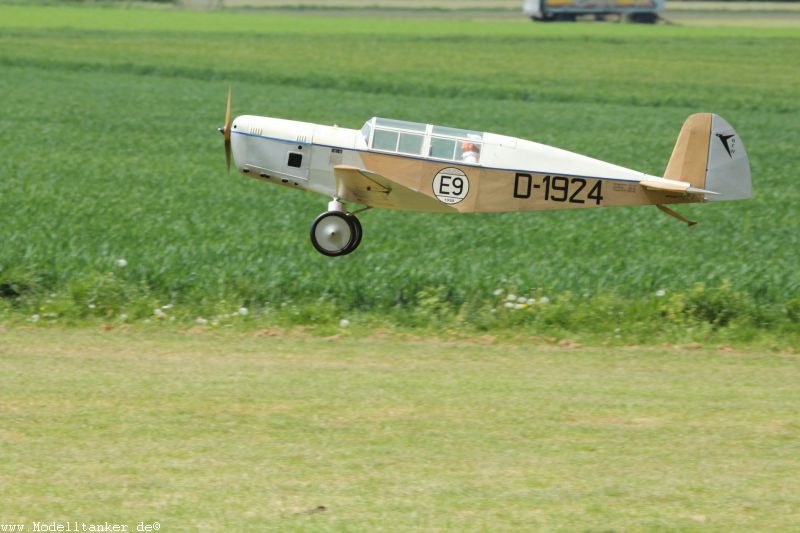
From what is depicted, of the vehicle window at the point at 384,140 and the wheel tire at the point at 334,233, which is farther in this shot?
the vehicle window at the point at 384,140

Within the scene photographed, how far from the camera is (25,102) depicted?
57.5m

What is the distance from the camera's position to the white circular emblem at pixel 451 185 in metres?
5.50

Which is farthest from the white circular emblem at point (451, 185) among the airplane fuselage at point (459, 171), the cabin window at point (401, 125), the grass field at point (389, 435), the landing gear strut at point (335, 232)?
the grass field at point (389, 435)

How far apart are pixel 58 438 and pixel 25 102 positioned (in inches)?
1856

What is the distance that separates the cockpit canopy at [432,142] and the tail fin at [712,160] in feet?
4.06

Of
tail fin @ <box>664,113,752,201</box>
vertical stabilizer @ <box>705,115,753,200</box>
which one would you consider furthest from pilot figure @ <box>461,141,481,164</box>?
vertical stabilizer @ <box>705,115,753,200</box>

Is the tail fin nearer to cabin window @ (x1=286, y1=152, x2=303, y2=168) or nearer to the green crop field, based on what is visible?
cabin window @ (x1=286, y1=152, x2=303, y2=168)

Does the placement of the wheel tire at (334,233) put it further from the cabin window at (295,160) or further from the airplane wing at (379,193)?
the cabin window at (295,160)

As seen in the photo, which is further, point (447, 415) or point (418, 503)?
point (447, 415)

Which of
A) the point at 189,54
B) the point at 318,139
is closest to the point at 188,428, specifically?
the point at 318,139

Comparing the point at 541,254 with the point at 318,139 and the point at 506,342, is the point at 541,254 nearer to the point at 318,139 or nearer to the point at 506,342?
the point at 506,342

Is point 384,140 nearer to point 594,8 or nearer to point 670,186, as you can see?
point 670,186

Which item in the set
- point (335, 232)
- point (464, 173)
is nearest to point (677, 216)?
point (464, 173)

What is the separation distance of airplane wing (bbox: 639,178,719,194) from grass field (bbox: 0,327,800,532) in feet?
20.8
